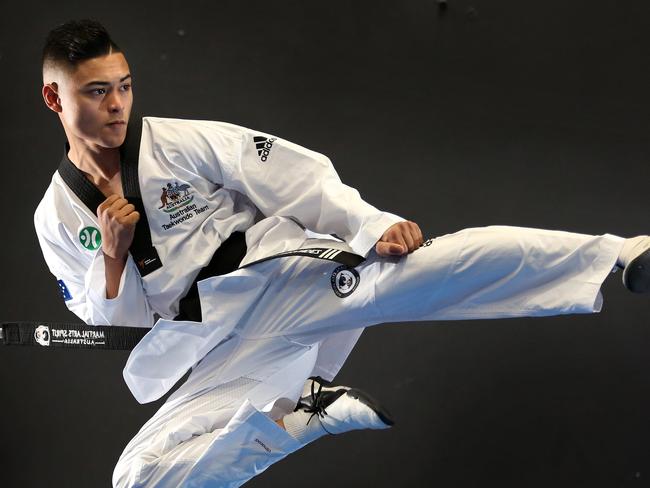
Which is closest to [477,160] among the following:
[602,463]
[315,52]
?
[315,52]

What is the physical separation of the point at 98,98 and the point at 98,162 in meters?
0.20

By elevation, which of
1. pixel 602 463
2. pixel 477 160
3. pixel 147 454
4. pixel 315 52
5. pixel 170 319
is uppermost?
pixel 315 52

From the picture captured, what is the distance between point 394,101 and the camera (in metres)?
3.51

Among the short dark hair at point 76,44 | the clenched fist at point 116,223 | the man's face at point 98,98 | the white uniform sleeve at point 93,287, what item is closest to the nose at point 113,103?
the man's face at point 98,98

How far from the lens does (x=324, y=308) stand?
7.86 feet

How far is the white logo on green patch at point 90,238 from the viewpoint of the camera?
2533mm

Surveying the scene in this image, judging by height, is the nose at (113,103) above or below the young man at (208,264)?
above

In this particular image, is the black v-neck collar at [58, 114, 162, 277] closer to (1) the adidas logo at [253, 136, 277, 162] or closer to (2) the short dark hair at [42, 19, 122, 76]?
(2) the short dark hair at [42, 19, 122, 76]

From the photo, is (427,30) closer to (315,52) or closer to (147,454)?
(315,52)

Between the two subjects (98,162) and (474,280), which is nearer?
(474,280)

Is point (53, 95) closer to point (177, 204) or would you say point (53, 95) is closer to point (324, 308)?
point (177, 204)

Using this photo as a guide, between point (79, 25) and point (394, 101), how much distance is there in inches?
53.6

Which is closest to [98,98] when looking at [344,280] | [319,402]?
[344,280]

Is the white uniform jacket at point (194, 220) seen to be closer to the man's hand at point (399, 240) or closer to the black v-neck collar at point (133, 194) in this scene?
the black v-neck collar at point (133, 194)
